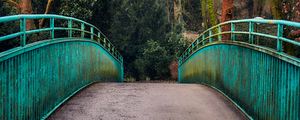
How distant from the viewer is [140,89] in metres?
11.6

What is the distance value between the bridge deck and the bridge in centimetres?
2

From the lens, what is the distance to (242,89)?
858 centimetres

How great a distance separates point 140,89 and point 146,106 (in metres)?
2.74

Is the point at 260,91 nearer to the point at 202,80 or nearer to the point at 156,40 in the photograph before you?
the point at 202,80

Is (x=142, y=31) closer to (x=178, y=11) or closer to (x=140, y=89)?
(x=178, y=11)

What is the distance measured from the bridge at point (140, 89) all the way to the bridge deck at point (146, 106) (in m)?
0.02

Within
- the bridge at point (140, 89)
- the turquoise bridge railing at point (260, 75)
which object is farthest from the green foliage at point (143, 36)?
the turquoise bridge railing at point (260, 75)

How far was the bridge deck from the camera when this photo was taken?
7.98m

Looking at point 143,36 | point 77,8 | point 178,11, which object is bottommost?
point 143,36

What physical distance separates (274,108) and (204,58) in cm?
815

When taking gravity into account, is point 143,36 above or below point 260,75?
above

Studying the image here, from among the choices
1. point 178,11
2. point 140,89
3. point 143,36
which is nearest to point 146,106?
point 140,89

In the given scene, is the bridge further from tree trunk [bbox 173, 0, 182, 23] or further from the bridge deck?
tree trunk [bbox 173, 0, 182, 23]

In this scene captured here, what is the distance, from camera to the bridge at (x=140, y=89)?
5914 millimetres
